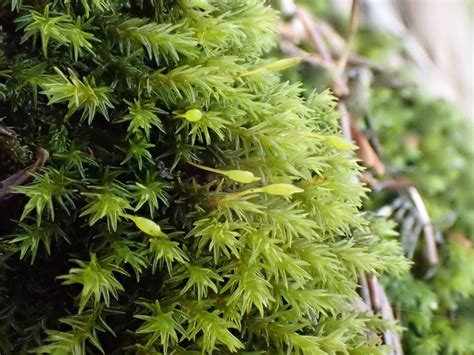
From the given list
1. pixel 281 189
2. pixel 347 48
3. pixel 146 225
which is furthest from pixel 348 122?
pixel 146 225

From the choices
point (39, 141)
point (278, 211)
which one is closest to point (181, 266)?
point (278, 211)

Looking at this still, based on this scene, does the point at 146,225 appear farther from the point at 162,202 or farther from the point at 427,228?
the point at 427,228

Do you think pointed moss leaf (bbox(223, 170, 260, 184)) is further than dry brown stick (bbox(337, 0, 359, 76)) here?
No

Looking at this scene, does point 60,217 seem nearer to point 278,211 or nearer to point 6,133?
point 6,133

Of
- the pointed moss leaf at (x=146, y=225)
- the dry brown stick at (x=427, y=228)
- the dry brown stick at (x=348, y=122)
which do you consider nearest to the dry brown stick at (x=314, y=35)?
the dry brown stick at (x=348, y=122)

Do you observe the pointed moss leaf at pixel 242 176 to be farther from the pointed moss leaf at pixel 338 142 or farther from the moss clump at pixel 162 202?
the pointed moss leaf at pixel 338 142

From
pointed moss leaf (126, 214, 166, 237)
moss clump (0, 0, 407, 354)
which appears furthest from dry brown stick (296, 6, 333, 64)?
pointed moss leaf (126, 214, 166, 237)

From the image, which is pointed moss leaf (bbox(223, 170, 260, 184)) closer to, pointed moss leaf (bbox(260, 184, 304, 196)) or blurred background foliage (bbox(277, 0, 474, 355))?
pointed moss leaf (bbox(260, 184, 304, 196))
